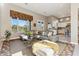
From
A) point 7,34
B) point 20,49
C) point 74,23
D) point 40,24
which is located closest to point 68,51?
point 74,23

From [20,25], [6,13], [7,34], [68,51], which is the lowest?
[68,51]

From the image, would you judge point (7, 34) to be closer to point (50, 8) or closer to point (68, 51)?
point (50, 8)

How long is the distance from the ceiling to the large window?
18cm

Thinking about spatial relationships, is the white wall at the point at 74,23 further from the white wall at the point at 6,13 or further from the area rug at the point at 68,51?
the white wall at the point at 6,13

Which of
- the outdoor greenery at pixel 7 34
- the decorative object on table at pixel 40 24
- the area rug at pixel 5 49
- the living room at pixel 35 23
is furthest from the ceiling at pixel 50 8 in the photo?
the area rug at pixel 5 49

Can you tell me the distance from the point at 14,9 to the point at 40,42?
516mm

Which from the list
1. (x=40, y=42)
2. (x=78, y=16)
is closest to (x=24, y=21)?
(x=40, y=42)

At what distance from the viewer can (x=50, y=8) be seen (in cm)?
133

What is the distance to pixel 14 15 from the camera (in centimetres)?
127

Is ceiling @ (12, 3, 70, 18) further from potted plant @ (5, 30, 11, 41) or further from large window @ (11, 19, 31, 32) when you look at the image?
potted plant @ (5, 30, 11, 41)

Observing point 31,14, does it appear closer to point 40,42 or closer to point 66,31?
point 40,42

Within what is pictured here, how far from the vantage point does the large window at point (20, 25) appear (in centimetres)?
129

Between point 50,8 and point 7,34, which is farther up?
point 50,8

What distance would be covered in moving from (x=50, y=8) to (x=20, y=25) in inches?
17.1
